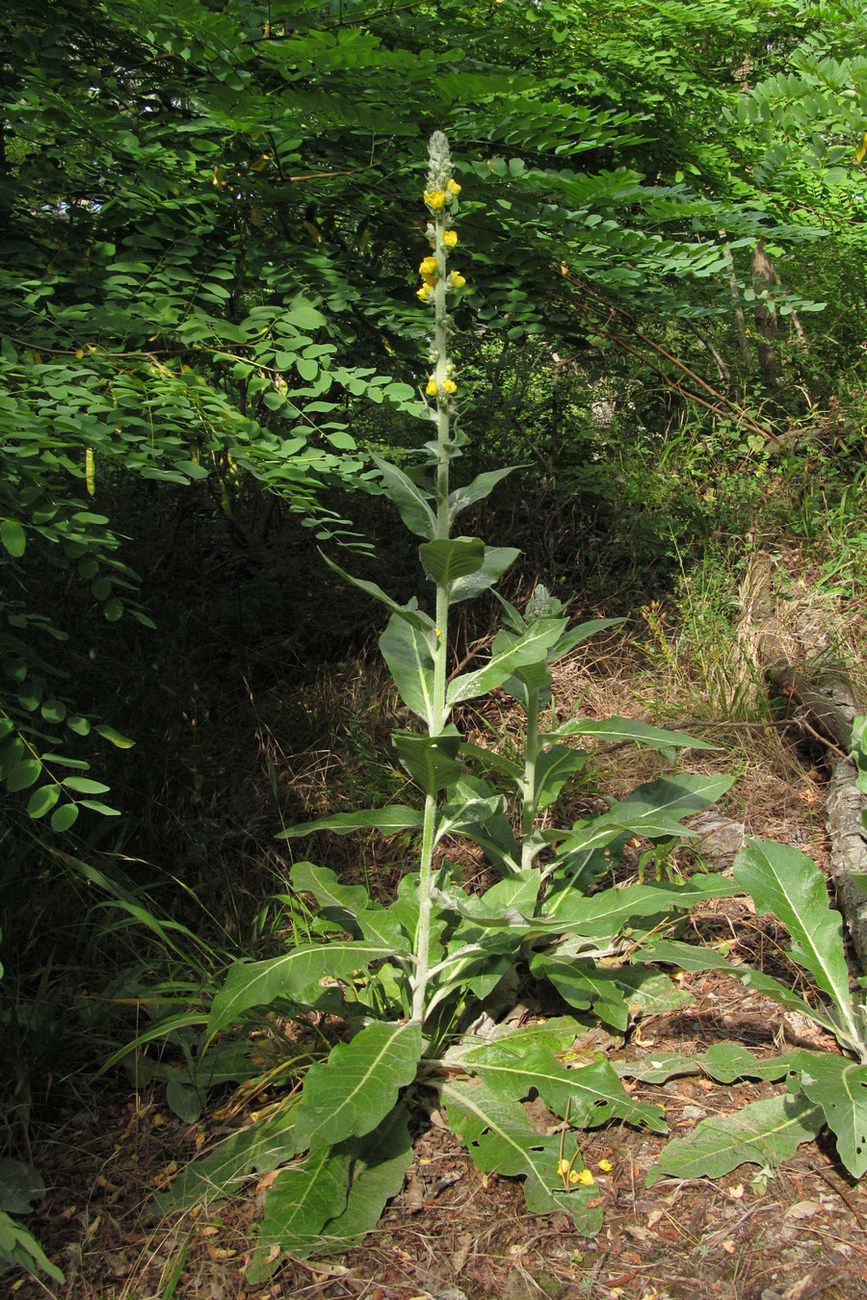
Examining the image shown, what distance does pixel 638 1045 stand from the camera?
2.53m

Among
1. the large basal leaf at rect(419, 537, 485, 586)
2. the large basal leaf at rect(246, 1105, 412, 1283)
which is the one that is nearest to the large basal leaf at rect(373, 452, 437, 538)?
the large basal leaf at rect(419, 537, 485, 586)

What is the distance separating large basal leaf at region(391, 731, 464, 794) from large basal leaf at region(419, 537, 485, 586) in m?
0.38

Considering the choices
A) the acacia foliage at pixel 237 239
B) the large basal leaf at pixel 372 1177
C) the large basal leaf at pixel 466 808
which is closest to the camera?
the large basal leaf at pixel 372 1177

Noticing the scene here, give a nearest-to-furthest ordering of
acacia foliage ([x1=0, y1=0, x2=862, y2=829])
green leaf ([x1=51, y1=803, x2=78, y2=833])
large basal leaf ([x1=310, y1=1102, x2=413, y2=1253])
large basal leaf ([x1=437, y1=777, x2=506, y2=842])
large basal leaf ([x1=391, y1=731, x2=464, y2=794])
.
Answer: large basal leaf ([x1=310, y1=1102, x2=413, y2=1253]) → large basal leaf ([x1=391, y1=731, x2=464, y2=794]) → green leaf ([x1=51, y1=803, x2=78, y2=833]) → large basal leaf ([x1=437, y1=777, x2=506, y2=842]) → acacia foliage ([x1=0, y1=0, x2=862, y2=829])

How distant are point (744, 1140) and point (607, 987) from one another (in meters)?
0.50

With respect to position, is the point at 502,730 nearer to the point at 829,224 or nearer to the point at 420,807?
the point at 420,807

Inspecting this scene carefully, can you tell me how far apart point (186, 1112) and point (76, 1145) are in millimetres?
266

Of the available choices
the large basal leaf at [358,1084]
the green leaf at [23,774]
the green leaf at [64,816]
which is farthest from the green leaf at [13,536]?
the large basal leaf at [358,1084]

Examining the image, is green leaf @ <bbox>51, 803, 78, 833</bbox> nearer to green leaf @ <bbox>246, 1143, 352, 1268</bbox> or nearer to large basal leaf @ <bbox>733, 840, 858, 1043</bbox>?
green leaf @ <bbox>246, 1143, 352, 1268</bbox>

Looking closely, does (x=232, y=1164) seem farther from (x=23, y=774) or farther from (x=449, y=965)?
(x=23, y=774)

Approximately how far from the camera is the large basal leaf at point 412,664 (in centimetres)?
234

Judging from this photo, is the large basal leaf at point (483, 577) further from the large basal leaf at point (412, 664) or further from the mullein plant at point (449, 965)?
the large basal leaf at point (412, 664)

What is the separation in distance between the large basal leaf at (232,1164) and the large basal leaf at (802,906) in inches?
51.3

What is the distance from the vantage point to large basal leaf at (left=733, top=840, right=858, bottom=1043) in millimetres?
2271
